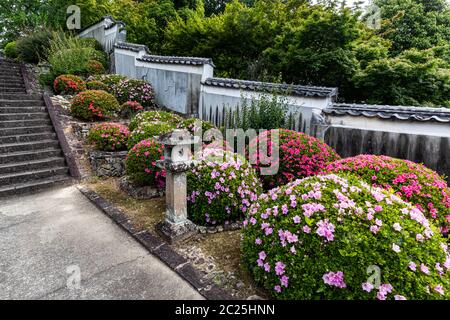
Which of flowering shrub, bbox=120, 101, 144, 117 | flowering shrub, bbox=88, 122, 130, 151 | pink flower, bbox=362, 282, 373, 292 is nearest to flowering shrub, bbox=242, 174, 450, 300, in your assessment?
pink flower, bbox=362, 282, 373, 292

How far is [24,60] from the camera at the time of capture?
14133 millimetres

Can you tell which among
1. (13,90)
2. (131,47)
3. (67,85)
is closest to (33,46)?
(13,90)

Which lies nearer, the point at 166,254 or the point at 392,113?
the point at 166,254

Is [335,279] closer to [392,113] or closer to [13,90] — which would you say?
[392,113]

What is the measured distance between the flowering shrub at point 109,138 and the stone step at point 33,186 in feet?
3.51

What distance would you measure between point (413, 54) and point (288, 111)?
4.52 metres

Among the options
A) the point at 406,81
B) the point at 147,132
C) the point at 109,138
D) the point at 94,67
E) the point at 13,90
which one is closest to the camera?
the point at 147,132

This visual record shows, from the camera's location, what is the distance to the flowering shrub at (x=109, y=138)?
6.32 meters

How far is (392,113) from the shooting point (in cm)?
477

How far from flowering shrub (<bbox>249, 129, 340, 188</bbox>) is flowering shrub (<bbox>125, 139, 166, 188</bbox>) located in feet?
5.61

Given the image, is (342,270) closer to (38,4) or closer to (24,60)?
(24,60)

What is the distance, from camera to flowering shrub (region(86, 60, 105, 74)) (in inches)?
452

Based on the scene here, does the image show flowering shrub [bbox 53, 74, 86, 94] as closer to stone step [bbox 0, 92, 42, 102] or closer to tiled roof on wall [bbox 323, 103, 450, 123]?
stone step [bbox 0, 92, 42, 102]

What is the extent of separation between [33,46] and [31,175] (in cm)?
1210
